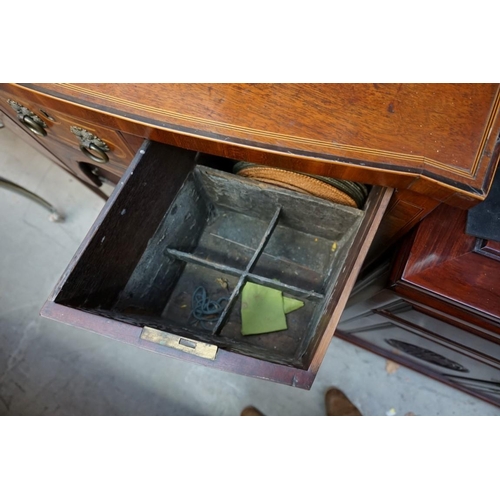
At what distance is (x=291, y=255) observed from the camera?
912 millimetres

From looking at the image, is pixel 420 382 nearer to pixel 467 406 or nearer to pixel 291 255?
pixel 467 406

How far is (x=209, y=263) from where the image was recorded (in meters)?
0.80

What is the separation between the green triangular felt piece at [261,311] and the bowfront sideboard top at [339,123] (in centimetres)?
42

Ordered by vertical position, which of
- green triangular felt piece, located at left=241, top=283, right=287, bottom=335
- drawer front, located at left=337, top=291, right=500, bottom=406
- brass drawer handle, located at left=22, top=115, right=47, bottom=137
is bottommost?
green triangular felt piece, located at left=241, top=283, right=287, bottom=335

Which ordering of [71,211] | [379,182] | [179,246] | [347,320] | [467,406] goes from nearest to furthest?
[379,182], [179,246], [347,320], [467,406], [71,211]

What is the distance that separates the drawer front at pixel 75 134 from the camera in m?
0.65

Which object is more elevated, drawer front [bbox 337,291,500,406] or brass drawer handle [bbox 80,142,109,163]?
brass drawer handle [bbox 80,142,109,163]

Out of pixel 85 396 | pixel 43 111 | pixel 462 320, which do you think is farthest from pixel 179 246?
pixel 85 396

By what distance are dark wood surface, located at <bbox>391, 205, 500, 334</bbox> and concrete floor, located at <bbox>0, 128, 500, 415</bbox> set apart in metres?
0.71

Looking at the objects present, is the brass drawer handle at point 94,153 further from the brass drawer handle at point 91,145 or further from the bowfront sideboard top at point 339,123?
the bowfront sideboard top at point 339,123

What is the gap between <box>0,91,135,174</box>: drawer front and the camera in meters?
0.65

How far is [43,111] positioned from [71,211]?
829 mm

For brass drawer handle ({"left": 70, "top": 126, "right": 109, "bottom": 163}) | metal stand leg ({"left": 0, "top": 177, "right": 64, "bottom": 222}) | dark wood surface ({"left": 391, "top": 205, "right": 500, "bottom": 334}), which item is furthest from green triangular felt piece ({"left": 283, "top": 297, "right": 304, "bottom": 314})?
metal stand leg ({"left": 0, "top": 177, "right": 64, "bottom": 222})

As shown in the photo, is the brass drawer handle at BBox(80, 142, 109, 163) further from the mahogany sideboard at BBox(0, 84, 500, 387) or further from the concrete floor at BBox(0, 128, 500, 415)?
the concrete floor at BBox(0, 128, 500, 415)
